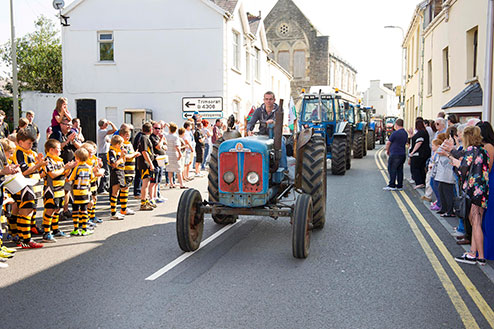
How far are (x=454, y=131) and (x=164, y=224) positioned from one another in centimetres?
570

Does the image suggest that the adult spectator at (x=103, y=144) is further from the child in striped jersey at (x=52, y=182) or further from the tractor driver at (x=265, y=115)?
the tractor driver at (x=265, y=115)

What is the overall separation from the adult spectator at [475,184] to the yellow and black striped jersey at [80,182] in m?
5.52

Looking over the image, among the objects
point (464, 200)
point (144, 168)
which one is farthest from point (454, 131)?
point (144, 168)

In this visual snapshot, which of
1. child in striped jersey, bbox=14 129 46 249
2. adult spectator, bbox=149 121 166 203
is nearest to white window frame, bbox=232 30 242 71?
adult spectator, bbox=149 121 166 203

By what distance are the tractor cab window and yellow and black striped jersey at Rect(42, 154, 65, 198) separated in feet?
36.5

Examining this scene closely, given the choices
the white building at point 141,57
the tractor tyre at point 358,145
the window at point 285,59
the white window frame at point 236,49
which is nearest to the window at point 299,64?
the window at point 285,59

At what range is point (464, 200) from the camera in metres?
6.11

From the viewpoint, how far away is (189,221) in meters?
6.19

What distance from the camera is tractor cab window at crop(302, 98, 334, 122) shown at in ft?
55.1

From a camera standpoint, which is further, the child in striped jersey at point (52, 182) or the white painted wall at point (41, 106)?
the white painted wall at point (41, 106)

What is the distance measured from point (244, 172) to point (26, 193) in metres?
3.10

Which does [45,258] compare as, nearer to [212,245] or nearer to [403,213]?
[212,245]

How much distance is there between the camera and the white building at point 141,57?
22.9 metres

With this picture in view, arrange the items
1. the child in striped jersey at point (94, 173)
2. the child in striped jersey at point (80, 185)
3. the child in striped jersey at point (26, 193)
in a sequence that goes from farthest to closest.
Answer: the child in striped jersey at point (94, 173)
the child in striped jersey at point (80, 185)
the child in striped jersey at point (26, 193)
